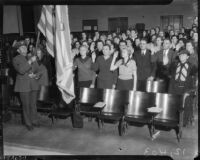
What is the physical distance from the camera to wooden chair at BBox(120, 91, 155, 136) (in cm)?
426

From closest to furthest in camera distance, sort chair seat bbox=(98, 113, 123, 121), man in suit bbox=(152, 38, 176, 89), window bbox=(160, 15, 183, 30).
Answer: window bbox=(160, 15, 183, 30) → man in suit bbox=(152, 38, 176, 89) → chair seat bbox=(98, 113, 123, 121)

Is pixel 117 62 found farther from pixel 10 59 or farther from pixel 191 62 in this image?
pixel 10 59

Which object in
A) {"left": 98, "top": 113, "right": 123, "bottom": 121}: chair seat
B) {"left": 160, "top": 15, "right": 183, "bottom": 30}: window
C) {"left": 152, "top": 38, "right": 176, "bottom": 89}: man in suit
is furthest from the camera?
{"left": 98, "top": 113, "right": 123, "bottom": 121}: chair seat

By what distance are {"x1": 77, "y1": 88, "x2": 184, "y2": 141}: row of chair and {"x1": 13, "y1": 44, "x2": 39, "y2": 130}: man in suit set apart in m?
0.57

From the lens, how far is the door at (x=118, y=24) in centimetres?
420

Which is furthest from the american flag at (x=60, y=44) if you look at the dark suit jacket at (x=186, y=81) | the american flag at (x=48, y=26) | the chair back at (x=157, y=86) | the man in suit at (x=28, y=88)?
the dark suit jacket at (x=186, y=81)

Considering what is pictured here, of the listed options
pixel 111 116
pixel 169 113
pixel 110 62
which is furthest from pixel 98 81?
pixel 169 113

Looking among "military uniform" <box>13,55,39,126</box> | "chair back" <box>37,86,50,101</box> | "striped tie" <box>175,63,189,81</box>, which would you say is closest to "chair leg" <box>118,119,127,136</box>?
"striped tie" <box>175,63,189,81</box>

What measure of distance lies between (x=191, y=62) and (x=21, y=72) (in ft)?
6.72

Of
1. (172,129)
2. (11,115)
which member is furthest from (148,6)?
(11,115)

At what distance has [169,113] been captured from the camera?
419 centimetres

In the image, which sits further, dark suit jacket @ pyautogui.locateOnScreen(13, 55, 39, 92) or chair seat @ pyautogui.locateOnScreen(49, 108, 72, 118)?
chair seat @ pyautogui.locateOnScreen(49, 108, 72, 118)

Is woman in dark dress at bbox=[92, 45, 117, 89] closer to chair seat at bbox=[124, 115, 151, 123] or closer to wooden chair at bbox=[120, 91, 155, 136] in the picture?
wooden chair at bbox=[120, 91, 155, 136]

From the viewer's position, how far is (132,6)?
4.06 m
